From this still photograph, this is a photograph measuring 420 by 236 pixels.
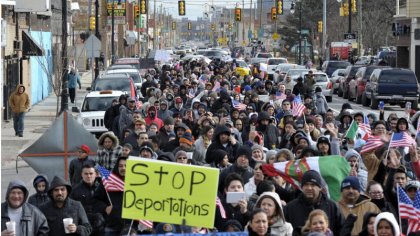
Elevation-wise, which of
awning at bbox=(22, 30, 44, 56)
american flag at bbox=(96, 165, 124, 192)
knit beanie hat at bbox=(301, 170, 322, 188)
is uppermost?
awning at bbox=(22, 30, 44, 56)

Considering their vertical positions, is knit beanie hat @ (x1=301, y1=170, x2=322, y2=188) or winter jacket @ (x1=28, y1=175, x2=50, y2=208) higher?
knit beanie hat @ (x1=301, y1=170, x2=322, y2=188)

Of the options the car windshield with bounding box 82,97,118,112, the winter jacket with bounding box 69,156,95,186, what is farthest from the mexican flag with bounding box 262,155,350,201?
the car windshield with bounding box 82,97,118,112

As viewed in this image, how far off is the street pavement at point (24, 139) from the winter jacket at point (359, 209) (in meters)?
8.30

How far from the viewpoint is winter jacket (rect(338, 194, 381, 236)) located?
35.2 feet

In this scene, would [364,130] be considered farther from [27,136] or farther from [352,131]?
[27,136]

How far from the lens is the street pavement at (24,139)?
891 inches

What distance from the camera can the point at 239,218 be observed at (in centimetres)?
1098

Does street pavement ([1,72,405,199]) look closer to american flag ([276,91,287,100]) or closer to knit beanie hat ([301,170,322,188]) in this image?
american flag ([276,91,287,100])

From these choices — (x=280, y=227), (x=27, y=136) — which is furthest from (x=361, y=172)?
(x=27, y=136)

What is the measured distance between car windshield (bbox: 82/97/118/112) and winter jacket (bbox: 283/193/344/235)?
1931 cm

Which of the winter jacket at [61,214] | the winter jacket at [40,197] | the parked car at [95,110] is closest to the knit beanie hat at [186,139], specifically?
the winter jacket at [40,197]

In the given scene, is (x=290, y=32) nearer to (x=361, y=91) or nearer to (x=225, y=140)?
(x=361, y=91)

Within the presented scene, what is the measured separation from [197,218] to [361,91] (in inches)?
1453

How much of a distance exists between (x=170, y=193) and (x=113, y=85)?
80.3 ft
